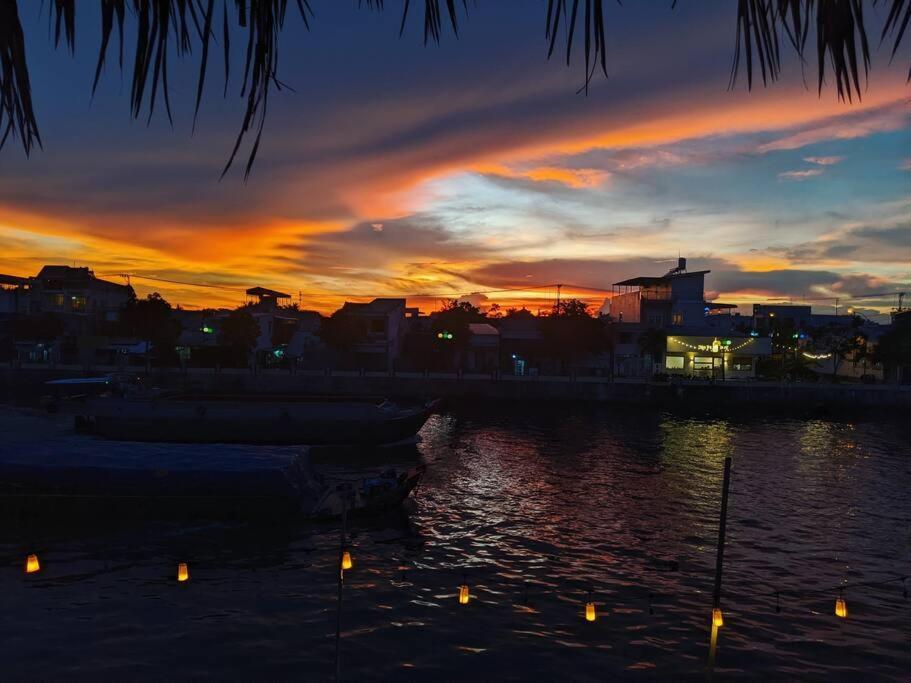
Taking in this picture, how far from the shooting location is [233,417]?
4278 centimetres

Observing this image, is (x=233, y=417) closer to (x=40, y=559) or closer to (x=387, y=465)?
(x=387, y=465)

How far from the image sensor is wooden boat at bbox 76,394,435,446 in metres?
42.6

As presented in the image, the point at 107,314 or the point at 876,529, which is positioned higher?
the point at 107,314

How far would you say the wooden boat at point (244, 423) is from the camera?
1677 inches

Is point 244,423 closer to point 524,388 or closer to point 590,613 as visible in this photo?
point 590,613

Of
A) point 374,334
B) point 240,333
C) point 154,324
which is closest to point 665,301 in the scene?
point 374,334

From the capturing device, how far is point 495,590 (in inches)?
759

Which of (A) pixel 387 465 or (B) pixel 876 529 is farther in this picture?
(A) pixel 387 465

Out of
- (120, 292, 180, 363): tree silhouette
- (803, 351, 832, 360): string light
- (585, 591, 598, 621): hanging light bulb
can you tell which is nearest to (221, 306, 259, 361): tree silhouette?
(120, 292, 180, 363): tree silhouette

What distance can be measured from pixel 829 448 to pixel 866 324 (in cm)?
7917

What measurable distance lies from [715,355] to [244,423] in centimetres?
6437

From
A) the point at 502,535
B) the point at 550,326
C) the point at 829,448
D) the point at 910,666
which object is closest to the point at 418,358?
the point at 550,326

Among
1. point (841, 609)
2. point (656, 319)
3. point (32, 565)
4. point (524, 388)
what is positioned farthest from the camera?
point (656, 319)

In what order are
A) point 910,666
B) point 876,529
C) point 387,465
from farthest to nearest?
point 387,465
point 876,529
point 910,666
